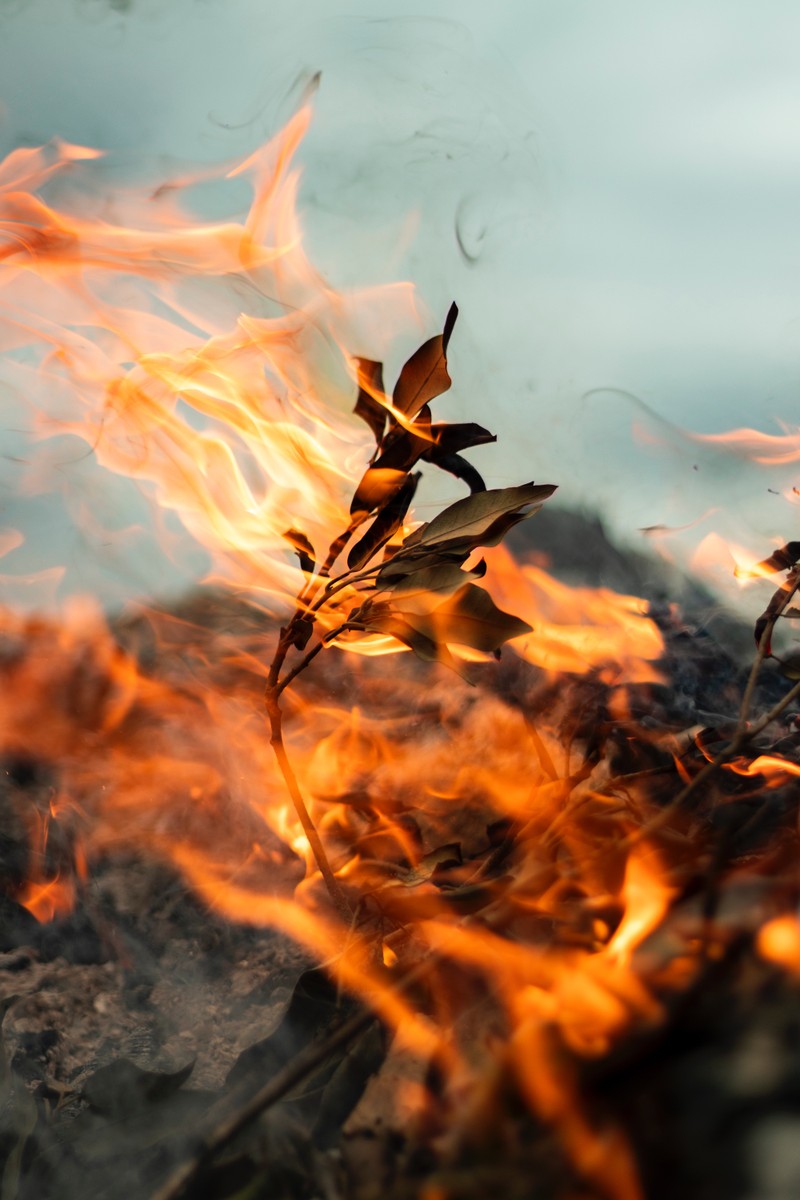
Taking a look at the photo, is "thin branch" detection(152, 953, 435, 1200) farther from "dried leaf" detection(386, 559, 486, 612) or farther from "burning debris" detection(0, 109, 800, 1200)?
"dried leaf" detection(386, 559, 486, 612)

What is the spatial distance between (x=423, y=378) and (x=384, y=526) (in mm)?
109

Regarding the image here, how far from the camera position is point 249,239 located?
3.25 feet

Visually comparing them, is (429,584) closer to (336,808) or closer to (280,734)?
(280,734)

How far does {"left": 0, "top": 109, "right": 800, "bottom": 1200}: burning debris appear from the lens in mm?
357

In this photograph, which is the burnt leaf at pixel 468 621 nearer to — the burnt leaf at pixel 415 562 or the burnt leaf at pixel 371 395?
the burnt leaf at pixel 415 562

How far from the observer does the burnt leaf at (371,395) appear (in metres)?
0.70

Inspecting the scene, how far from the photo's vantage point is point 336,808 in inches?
34.4

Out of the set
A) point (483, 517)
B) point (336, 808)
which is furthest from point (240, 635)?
point (483, 517)

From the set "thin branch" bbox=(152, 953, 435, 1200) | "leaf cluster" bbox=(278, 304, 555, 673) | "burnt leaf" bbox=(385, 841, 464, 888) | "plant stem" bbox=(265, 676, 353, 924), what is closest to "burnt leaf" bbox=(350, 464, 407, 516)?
"leaf cluster" bbox=(278, 304, 555, 673)

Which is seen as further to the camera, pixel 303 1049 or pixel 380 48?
pixel 380 48

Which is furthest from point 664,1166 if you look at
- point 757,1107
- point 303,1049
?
point 303,1049

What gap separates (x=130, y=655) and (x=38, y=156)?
618 mm

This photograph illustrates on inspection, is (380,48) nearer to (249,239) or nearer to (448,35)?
(448,35)

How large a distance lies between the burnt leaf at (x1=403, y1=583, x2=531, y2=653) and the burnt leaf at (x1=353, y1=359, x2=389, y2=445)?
0.14 meters
